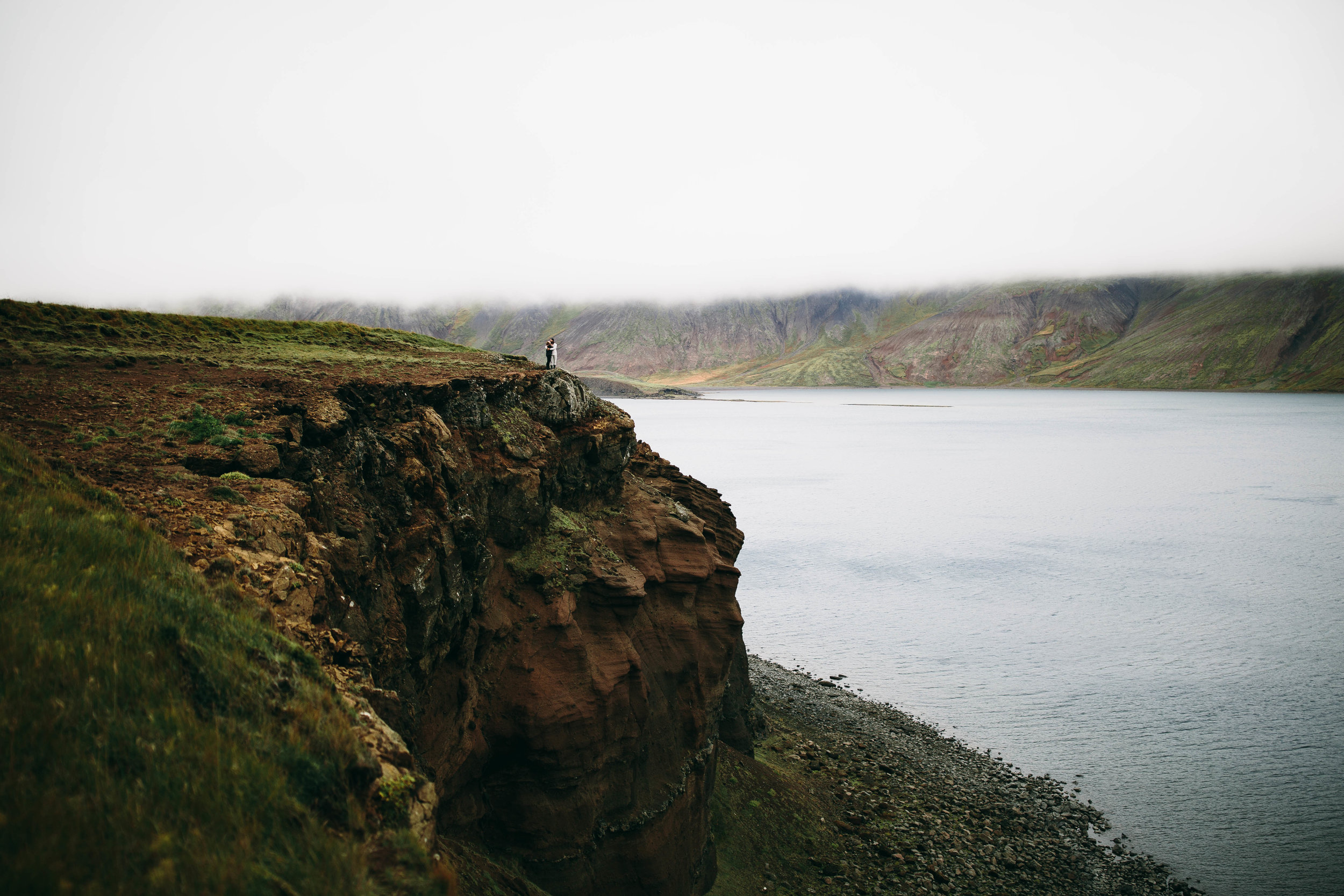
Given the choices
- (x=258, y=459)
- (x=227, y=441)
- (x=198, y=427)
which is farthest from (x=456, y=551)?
(x=198, y=427)

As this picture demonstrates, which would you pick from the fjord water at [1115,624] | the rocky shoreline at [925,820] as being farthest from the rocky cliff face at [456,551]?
the fjord water at [1115,624]

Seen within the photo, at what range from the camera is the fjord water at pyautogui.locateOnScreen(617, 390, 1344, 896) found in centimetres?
2727

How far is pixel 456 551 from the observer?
1523 cm

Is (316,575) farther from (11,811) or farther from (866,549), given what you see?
(866,549)

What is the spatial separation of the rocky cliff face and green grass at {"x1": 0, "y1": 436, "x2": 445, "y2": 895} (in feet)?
3.87

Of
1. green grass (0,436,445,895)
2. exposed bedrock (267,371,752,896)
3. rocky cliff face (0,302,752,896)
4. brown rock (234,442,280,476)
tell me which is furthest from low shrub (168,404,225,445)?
green grass (0,436,445,895)

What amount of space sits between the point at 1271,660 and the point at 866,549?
29.0 m

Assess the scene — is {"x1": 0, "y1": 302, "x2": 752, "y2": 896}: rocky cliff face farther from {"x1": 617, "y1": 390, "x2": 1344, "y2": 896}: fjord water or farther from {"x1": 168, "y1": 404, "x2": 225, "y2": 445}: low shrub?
{"x1": 617, "y1": 390, "x2": 1344, "y2": 896}: fjord water

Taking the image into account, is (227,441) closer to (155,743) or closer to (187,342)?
(155,743)

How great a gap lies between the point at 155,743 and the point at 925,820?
84.3 ft

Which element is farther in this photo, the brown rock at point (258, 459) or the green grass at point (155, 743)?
the brown rock at point (258, 459)

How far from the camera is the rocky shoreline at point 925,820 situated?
71.9ft

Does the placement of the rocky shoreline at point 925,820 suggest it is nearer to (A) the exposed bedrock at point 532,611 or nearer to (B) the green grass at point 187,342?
(A) the exposed bedrock at point 532,611

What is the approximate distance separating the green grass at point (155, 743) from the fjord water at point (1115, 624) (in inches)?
1103
